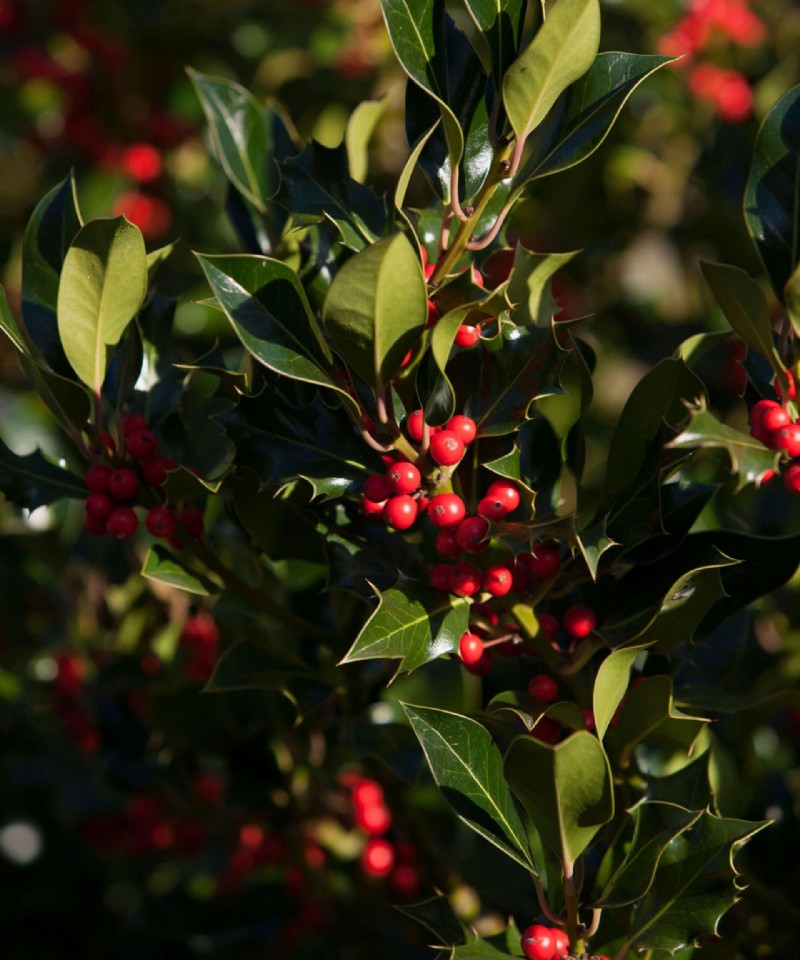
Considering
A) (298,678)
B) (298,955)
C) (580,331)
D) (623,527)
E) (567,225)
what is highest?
(623,527)

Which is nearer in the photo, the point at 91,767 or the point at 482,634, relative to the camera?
the point at 482,634

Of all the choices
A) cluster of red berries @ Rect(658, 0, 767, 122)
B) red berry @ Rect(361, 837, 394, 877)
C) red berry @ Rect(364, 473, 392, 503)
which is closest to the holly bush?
red berry @ Rect(364, 473, 392, 503)

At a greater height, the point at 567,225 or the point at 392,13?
the point at 392,13

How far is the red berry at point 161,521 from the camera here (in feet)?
3.43

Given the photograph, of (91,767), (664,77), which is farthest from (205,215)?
(91,767)

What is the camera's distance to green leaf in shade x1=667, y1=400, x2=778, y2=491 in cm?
78

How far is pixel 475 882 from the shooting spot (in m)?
1.38

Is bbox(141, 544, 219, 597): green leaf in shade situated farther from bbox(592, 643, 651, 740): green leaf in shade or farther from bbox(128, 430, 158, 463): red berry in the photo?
bbox(592, 643, 651, 740): green leaf in shade

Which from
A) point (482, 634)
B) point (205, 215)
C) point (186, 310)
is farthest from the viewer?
point (205, 215)

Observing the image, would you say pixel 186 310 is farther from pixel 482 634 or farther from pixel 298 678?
pixel 482 634

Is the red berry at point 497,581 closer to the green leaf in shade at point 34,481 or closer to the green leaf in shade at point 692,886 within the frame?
the green leaf in shade at point 692,886

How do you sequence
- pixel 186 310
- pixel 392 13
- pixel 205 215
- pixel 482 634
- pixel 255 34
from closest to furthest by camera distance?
pixel 392 13
pixel 482 634
pixel 186 310
pixel 205 215
pixel 255 34

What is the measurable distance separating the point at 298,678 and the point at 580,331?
1541mm

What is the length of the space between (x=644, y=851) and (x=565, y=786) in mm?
129
